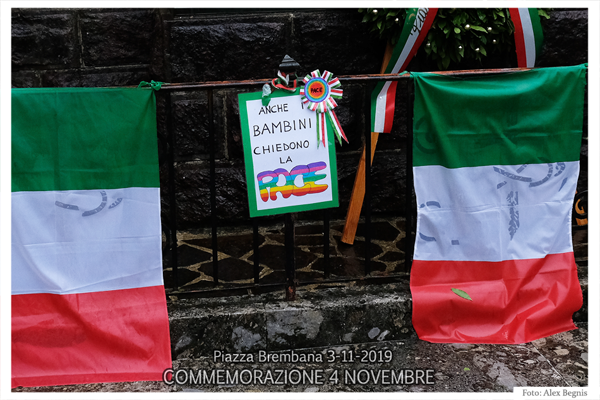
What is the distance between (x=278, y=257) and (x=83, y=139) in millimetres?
1864

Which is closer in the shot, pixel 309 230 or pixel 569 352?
pixel 569 352

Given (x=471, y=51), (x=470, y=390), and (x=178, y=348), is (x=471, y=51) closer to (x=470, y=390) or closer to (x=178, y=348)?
(x=470, y=390)

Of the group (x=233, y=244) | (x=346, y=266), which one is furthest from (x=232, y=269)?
(x=346, y=266)

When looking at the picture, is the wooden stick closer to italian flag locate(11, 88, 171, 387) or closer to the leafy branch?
the leafy branch

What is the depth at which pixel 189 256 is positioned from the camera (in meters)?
4.35

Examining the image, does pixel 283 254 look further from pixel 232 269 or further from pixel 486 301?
pixel 486 301

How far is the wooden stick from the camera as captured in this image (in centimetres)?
432

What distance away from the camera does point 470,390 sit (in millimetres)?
2879

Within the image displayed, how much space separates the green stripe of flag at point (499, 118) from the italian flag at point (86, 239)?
1495 mm

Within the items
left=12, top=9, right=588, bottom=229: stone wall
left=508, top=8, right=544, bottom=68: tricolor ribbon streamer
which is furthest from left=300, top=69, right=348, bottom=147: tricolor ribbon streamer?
left=12, top=9, right=588, bottom=229: stone wall

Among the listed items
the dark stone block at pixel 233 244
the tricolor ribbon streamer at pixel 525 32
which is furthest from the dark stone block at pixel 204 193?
the tricolor ribbon streamer at pixel 525 32

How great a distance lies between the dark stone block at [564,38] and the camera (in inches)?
195

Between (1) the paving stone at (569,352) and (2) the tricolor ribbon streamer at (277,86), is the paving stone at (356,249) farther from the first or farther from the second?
(2) the tricolor ribbon streamer at (277,86)

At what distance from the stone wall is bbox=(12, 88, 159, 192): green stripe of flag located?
2029mm
